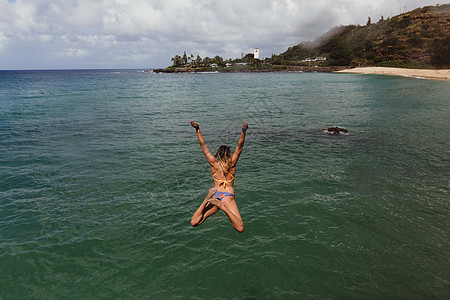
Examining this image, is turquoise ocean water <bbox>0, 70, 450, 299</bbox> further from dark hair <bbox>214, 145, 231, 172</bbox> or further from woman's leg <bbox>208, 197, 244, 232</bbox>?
dark hair <bbox>214, 145, 231, 172</bbox>

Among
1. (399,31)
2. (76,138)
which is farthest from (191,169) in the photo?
(399,31)

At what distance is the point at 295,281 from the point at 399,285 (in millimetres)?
3444

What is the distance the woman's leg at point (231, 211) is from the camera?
7734 millimetres

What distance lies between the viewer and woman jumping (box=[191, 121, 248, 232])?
7957 millimetres

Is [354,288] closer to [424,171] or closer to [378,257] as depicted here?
[378,257]

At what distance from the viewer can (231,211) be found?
7996mm

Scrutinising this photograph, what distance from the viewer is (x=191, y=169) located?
19.4 m

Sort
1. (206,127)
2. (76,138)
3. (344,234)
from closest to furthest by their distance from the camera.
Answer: (344,234)
(76,138)
(206,127)

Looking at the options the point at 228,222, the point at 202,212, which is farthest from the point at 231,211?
the point at 228,222

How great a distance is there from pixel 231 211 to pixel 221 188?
903mm

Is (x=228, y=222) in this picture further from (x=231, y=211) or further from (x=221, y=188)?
(x=231, y=211)

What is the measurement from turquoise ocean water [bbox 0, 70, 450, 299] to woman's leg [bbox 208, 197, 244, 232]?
9.33 ft

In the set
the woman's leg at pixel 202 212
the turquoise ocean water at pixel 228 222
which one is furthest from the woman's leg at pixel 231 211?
the turquoise ocean water at pixel 228 222

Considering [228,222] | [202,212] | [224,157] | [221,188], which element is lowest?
[228,222]
